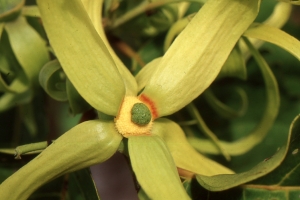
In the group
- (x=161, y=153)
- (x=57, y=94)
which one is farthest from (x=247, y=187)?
(x=57, y=94)

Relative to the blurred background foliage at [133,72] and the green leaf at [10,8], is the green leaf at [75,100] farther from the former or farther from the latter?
the green leaf at [10,8]

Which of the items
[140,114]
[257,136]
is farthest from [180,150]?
[257,136]

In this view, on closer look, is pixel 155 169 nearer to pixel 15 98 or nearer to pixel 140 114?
pixel 140 114

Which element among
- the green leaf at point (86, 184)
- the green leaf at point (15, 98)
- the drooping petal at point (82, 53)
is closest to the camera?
the drooping petal at point (82, 53)

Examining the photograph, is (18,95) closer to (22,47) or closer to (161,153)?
(22,47)

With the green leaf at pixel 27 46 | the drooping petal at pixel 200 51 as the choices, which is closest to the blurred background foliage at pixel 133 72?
the green leaf at pixel 27 46

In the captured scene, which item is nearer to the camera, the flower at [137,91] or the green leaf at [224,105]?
the flower at [137,91]
